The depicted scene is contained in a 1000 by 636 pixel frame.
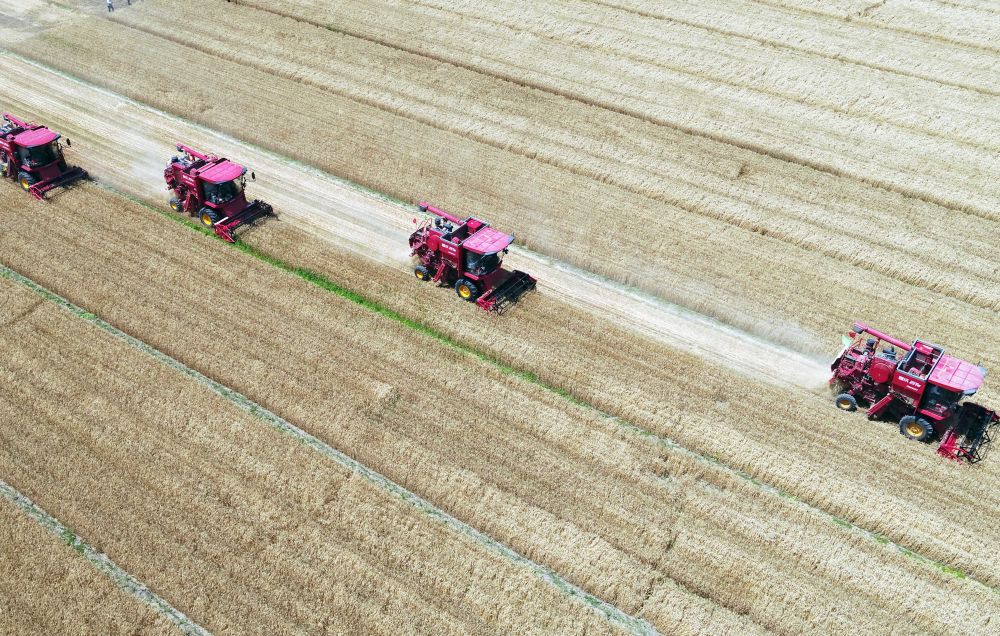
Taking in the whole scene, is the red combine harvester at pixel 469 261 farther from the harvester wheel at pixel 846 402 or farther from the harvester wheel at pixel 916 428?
the harvester wheel at pixel 916 428

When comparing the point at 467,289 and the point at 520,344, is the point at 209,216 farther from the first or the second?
the point at 520,344

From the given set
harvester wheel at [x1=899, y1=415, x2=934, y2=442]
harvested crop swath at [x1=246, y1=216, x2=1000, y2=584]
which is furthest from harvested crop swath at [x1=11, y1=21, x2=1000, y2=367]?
harvester wheel at [x1=899, y1=415, x2=934, y2=442]

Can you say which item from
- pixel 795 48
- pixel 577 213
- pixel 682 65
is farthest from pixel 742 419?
pixel 795 48

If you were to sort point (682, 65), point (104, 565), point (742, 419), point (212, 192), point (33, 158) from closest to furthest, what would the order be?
point (104, 565)
point (742, 419)
point (212, 192)
point (33, 158)
point (682, 65)

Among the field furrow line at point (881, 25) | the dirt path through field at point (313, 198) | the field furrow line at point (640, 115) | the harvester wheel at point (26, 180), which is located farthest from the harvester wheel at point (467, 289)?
the field furrow line at point (881, 25)

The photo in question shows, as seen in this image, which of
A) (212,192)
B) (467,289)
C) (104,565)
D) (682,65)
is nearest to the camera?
(104,565)
